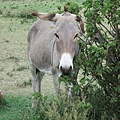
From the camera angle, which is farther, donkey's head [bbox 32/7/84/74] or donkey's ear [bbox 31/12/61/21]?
donkey's ear [bbox 31/12/61/21]

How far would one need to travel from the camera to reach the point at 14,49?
11609mm

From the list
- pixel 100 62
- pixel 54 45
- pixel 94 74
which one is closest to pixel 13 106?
pixel 54 45

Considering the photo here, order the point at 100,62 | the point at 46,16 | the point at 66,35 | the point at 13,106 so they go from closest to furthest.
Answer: the point at 100,62
the point at 66,35
the point at 46,16
the point at 13,106

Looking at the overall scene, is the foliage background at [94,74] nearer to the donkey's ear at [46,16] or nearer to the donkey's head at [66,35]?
the donkey's head at [66,35]

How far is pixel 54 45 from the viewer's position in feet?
19.8

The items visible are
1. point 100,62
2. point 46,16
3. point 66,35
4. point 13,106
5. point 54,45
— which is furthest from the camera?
point 13,106

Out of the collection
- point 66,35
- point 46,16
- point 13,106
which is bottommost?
point 13,106

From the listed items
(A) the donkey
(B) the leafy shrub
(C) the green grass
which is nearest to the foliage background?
(B) the leafy shrub

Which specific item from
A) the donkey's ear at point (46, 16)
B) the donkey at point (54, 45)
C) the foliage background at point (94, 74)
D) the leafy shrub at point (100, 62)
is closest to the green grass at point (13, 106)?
the donkey at point (54, 45)

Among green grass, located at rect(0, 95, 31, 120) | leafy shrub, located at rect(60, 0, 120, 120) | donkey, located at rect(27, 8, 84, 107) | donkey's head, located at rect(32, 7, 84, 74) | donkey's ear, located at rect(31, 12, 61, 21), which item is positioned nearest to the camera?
leafy shrub, located at rect(60, 0, 120, 120)

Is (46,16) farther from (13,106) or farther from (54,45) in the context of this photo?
(13,106)

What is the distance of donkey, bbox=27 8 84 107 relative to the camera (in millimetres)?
5012

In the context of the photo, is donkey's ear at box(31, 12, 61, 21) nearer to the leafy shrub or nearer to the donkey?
the donkey

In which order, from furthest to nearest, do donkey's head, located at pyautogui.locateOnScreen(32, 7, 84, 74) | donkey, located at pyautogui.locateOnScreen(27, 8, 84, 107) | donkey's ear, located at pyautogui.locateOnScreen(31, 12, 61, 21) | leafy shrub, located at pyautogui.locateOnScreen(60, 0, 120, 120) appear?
donkey's ear, located at pyautogui.locateOnScreen(31, 12, 61, 21) < donkey, located at pyautogui.locateOnScreen(27, 8, 84, 107) < donkey's head, located at pyautogui.locateOnScreen(32, 7, 84, 74) < leafy shrub, located at pyautogui.locateOnScreen(60, 0, 120, 120)
